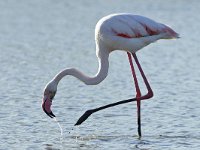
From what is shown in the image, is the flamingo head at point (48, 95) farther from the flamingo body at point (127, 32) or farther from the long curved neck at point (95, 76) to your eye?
the flamingo body at point (127, 32)

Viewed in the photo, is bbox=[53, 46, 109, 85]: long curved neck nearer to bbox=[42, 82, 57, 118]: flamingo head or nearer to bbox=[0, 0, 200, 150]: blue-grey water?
bbox=[42, 82, 57, 118]: flamingo head

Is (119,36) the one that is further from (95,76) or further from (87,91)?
(87,91)

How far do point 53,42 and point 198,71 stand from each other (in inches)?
264

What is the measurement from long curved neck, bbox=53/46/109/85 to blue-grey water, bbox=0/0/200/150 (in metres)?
0.79

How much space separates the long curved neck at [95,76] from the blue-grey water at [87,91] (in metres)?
0.79

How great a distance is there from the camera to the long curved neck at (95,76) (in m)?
10.5

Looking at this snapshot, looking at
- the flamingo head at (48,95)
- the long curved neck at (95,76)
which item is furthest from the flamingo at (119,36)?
the flamingo head at (48,95)

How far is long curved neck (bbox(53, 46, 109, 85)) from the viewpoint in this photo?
10500 mm

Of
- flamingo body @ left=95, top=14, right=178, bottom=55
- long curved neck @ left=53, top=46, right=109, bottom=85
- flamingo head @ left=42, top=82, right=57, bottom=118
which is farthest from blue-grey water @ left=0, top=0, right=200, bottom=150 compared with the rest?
flamingo body @ left=95, top=14, right=178, bottom=55

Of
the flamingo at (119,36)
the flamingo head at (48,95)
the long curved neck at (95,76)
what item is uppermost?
the flamingo at (119,36)

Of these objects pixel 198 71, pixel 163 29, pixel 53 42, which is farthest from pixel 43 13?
pixel 163 29

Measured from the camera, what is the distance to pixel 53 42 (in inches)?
861

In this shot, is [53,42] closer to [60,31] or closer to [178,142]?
[60,31]

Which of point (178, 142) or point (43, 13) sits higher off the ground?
point (43, 13)
